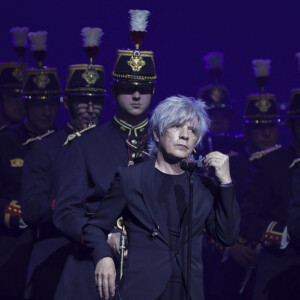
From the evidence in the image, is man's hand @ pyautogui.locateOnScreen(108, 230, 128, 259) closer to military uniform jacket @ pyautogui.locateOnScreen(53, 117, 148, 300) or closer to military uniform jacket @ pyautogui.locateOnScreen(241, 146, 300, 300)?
military uniform jacket @ pyautogui.locateOnScreen(53, 117, 148, 300)

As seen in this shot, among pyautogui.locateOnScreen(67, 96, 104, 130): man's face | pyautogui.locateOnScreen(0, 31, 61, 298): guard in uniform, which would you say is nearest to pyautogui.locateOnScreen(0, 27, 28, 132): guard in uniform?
pyautogui.locateOnScreen(0, 31, 61, 298): guard in uniform

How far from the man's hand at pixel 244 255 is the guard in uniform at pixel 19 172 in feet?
7.93

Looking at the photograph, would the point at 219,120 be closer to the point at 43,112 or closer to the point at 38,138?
the point at 43,112

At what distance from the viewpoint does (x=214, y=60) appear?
10148mm

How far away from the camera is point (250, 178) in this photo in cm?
760

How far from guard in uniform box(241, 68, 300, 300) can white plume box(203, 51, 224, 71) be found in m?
2.51

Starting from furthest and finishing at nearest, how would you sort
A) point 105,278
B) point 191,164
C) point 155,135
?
point 155,135, point 105,278, point 191,164

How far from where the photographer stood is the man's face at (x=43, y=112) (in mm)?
8133

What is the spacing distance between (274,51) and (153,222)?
6966 mm

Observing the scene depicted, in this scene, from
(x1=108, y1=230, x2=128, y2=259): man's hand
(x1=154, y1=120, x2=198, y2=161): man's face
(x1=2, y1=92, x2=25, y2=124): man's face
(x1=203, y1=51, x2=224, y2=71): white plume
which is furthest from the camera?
(x1=203, y1=51, x2=224, y2=71): white plume

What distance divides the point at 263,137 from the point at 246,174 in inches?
20.9

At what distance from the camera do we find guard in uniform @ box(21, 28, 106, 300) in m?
6.79

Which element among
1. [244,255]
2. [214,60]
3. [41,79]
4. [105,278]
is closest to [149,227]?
[105,278]

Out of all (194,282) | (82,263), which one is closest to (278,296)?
(82,263)
